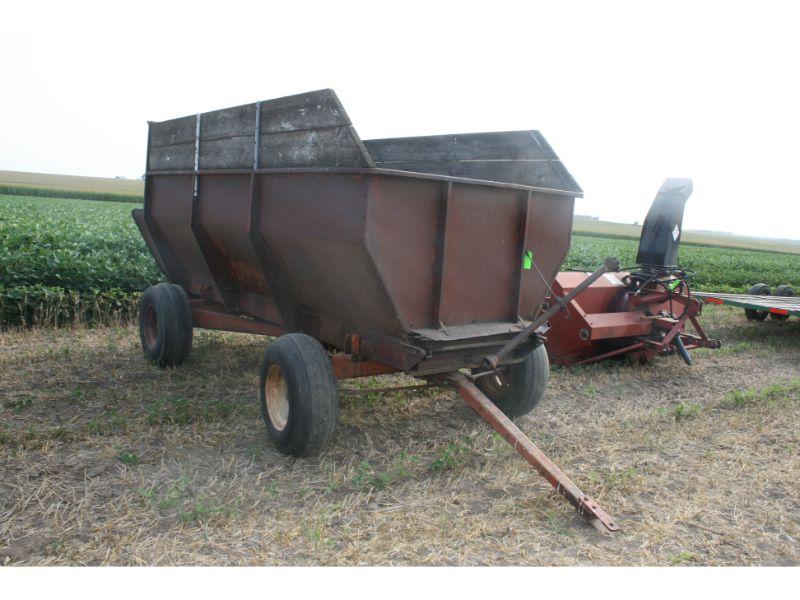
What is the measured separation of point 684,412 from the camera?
5.40 m

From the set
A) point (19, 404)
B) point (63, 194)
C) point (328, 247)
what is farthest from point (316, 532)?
point (63, 194)

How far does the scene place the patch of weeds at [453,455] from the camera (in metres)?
4.06

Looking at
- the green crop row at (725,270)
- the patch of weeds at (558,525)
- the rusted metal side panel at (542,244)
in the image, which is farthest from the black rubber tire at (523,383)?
the green crop row at (725,270)

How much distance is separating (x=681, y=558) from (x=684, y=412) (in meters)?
2.52

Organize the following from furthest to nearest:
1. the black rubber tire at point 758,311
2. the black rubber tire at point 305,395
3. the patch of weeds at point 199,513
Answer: the black rubber tire at point 758,311, the black rubber tire at point 305,395, the patch of weeds at point 199,513

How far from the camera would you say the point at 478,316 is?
4215 mm

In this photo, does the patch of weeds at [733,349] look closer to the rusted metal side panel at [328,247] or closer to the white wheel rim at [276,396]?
the rusted metal side panel at [328,247]

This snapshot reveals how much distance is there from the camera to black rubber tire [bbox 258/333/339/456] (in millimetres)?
3898

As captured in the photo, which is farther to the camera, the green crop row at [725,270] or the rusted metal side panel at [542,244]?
the green crop row at [725,270]

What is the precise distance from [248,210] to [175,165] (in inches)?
65.7

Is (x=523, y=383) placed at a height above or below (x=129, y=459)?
above

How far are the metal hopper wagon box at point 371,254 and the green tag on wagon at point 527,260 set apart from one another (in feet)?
0.04

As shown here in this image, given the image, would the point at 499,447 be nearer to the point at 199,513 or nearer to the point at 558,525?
the point at 558,525

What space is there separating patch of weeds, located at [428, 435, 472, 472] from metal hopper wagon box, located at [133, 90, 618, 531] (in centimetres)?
40
